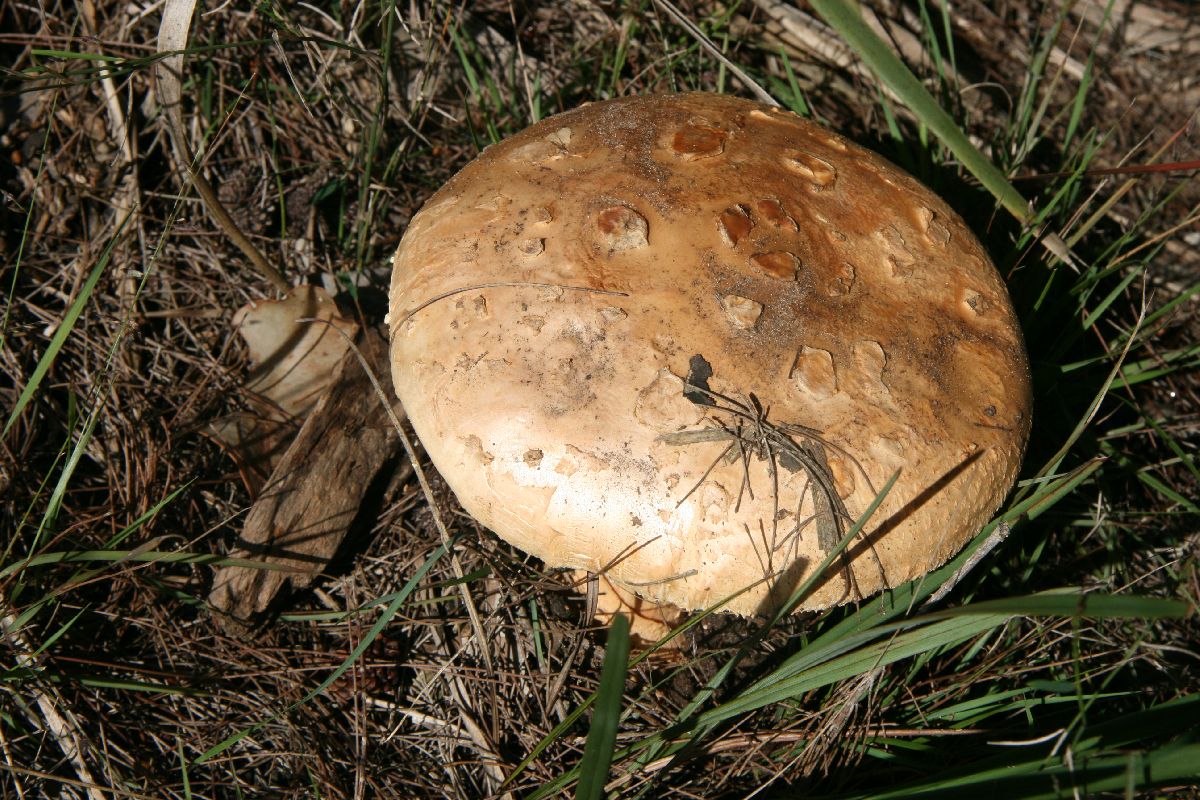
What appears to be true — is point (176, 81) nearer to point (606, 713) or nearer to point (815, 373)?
point (815, 373)

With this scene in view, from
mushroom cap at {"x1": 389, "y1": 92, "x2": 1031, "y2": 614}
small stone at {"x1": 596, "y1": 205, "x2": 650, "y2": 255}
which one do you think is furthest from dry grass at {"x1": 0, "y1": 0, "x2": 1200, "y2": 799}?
small stone at {"x1": 596, "y1": 205, "x2": 650, "y2": 255}

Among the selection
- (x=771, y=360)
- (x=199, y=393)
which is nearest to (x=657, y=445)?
(x=771, y=360)

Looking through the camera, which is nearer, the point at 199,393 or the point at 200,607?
the point at 200,607

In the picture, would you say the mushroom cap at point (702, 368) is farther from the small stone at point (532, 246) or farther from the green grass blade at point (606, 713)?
the green grass blade at point (606, 713)

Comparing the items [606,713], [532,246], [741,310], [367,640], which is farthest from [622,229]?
[367,640]

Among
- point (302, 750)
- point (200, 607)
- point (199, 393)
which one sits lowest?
point (302, 750)

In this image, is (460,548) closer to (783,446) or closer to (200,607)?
(200,607)

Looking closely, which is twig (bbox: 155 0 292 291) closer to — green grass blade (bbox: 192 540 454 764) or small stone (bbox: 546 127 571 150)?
small stone (bbox: 546 127 571 150)
